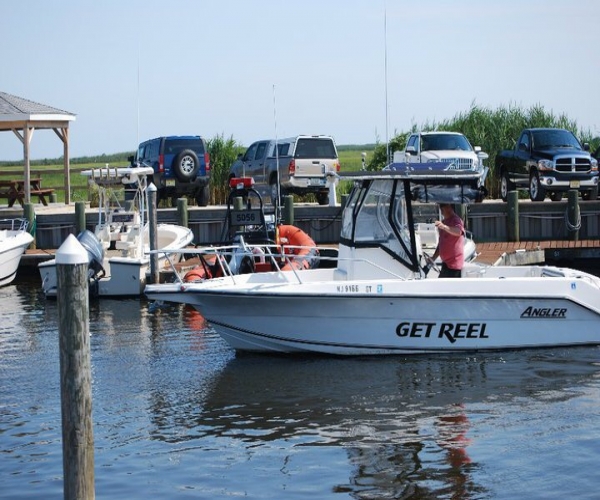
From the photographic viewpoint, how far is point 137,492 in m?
9.73

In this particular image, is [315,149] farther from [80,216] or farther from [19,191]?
[19,191]

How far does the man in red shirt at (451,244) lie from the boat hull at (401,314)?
66cm

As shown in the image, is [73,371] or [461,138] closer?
[73,371]

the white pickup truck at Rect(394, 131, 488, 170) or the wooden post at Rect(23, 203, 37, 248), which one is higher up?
the white pickup truck at Rect(394, 131, 488, 170)

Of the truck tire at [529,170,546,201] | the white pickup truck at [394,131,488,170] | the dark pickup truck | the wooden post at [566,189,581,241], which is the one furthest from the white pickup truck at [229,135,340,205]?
the wooden post at [566,189,581,241]

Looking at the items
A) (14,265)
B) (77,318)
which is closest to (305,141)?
(14,265)

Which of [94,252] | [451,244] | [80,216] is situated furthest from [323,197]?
[451,244]

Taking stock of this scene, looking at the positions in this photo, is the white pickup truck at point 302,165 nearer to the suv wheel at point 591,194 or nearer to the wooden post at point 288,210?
the wooden post at point 288,210

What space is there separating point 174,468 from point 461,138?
19.1 meters

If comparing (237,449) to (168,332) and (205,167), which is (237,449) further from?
(205,167)

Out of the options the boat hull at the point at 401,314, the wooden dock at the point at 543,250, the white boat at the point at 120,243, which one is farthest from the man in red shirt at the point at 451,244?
the wooden dock at the point at 543,250

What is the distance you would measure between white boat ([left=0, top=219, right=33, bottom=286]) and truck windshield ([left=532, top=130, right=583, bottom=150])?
1222 cm

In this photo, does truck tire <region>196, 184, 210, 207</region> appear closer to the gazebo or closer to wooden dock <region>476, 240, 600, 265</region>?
the gazebo

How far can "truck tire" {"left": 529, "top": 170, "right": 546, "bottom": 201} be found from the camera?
88.5 feet
